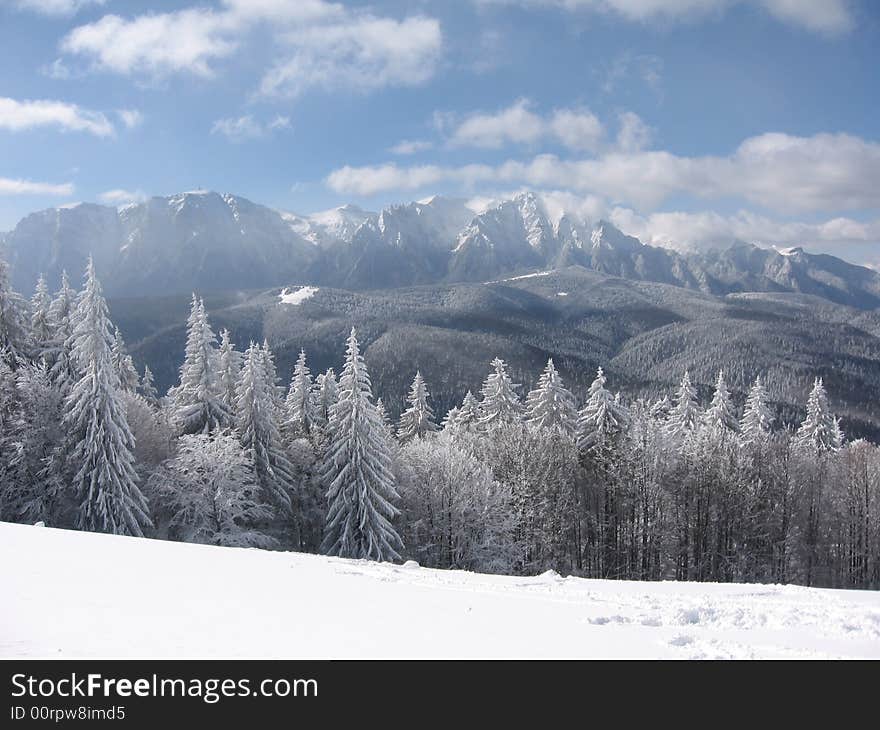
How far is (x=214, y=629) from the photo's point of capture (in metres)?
8.59

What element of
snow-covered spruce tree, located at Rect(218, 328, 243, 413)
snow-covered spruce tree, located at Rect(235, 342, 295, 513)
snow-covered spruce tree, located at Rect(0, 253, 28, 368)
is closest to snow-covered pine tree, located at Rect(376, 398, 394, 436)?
snow-covered spruce tree, located at Rect(235, 342, 295, 513)

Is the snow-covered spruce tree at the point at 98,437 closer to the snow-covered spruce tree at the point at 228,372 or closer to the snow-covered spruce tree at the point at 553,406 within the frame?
the snow-covered spruce tree at the point at 228,372

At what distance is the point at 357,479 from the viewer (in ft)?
106

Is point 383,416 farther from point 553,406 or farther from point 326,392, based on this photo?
point 553,406

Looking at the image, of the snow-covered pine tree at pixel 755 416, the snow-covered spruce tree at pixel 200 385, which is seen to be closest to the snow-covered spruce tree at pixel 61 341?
the snow-covered spruce tree at pixel 200 385

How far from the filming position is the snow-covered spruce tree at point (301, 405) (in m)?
40.7

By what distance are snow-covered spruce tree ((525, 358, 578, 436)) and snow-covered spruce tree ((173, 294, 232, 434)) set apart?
22.5 m

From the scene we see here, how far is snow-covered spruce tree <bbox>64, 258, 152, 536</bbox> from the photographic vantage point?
27594 mm

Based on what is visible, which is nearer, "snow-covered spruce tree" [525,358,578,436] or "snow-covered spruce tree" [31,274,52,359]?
"snow-covered spruce tree" [31,274,52,359]

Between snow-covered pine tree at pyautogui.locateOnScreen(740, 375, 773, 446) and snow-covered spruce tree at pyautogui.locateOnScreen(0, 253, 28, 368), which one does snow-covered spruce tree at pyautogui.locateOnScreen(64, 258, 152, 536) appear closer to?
snow-covered spruce tree at pyautogui.locateOnScreen(0, 253, 28, 368)

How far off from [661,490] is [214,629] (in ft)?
108

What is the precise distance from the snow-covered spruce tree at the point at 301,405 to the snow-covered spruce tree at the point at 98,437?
41.4ft

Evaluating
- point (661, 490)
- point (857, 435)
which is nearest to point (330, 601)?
point (661, 490)
